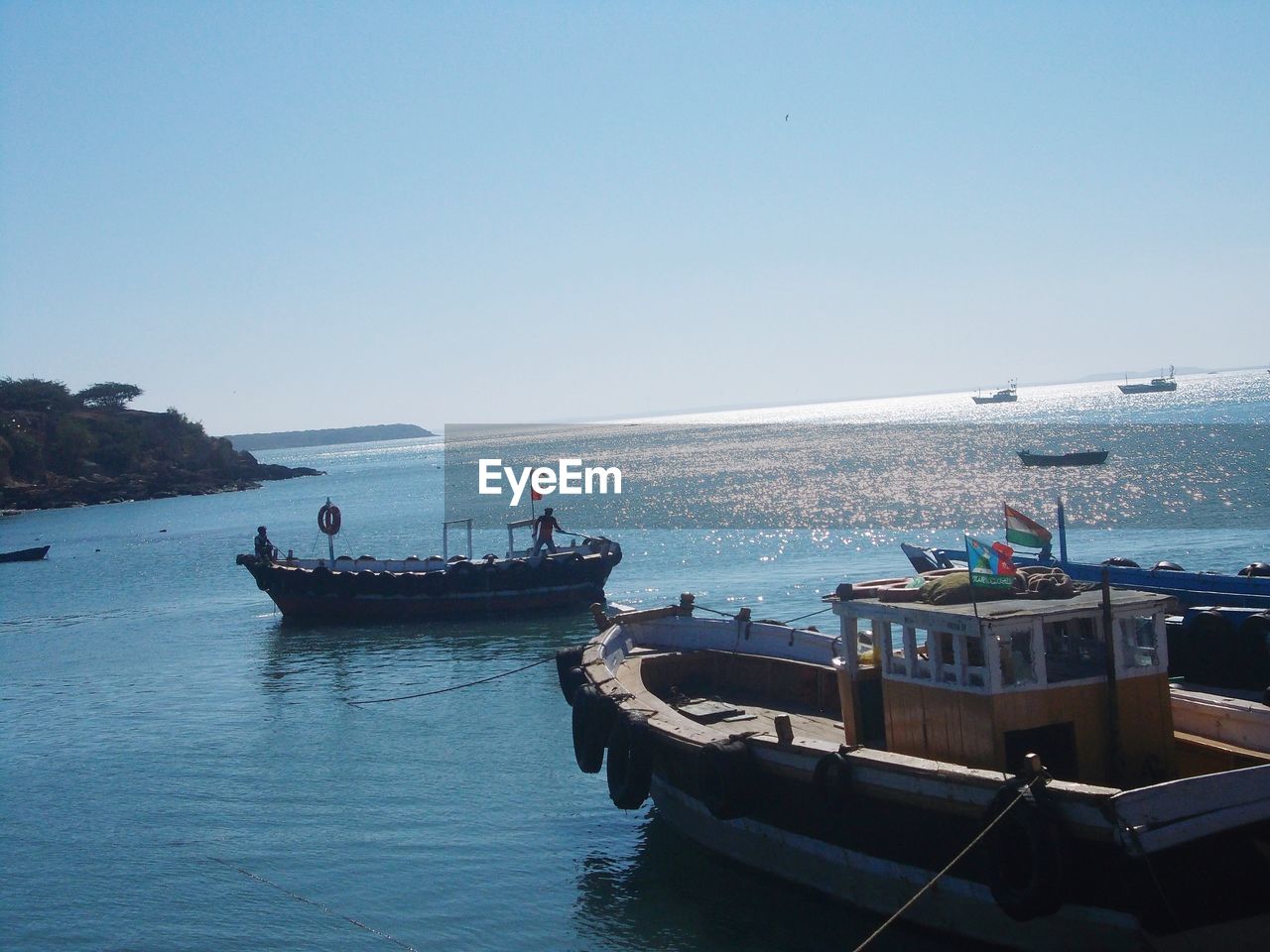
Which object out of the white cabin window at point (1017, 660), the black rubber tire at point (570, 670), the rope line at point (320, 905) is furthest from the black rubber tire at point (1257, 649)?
the rope line at point (320, 905)

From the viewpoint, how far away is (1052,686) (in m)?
11.6

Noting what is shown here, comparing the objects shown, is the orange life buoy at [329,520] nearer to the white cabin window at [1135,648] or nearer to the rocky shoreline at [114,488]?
the white cabin window at [1135,648]

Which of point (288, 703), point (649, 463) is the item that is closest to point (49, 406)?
point (649, 463)

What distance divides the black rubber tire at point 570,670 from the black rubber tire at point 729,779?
16.3ft

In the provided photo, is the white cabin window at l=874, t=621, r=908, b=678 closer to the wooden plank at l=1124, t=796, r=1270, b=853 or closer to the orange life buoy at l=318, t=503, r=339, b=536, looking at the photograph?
the wooden plank at l=1124, t=796, r=1270, b=853

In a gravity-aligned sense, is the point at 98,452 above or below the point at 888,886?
above

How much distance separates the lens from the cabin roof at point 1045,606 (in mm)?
11617

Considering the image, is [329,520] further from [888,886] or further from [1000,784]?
[1000,784]

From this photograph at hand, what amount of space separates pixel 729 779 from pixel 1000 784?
11.8ft

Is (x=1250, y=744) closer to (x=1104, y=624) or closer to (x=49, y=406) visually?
(x=1104, y=624)

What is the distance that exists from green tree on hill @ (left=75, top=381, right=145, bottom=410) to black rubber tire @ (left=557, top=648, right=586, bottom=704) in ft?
544

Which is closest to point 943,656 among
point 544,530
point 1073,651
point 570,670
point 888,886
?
point 1073,651

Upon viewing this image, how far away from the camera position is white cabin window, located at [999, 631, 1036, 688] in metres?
11.6

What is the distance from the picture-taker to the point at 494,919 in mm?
14234
